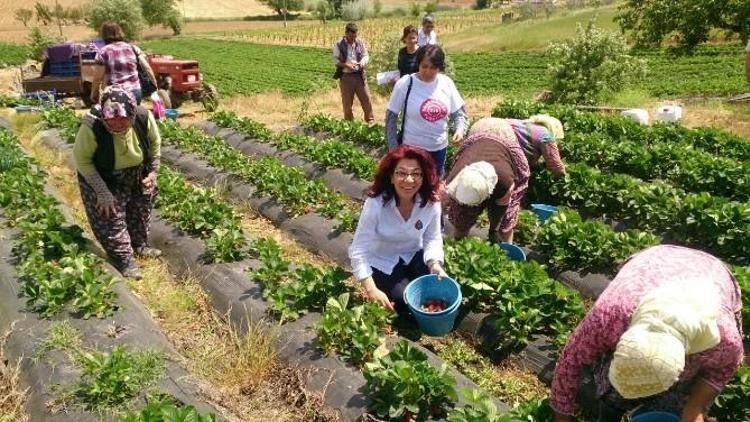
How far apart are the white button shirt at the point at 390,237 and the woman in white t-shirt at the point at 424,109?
1594 mm

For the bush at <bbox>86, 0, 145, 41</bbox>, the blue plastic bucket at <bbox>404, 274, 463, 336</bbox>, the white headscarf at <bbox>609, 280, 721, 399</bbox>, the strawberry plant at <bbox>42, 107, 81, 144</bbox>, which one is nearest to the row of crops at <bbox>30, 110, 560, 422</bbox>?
the blue plastic bucket at <bbox>404, 274, 463, 336</bbox>

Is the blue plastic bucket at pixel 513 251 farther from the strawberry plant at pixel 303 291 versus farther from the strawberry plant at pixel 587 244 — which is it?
the strawberry plant at pixel 303 291

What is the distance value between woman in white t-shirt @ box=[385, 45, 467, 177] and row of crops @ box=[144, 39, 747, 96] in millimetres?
13420

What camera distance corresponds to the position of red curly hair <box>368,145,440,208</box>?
13.1 feet

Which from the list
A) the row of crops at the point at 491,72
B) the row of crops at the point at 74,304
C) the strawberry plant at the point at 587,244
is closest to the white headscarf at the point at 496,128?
the strawberry plant at the point at 587,244

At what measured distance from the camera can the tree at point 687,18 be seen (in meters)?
20.1

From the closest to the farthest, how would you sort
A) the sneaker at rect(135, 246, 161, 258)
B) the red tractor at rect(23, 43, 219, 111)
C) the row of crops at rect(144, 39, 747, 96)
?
the sneaker at rect(135, 246, 161, 258) < the red tractor at rect(23, 43, 219, 111) < the row of crops at rect(144, 39, 747, 96)

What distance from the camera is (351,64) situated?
35.0ft

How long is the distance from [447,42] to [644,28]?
1768cm

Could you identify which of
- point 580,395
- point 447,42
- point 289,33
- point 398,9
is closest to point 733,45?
point 447,42

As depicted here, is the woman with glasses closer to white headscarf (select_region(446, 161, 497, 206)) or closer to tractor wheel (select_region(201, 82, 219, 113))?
white headscarf (select_region(446, 161, 497, 206))

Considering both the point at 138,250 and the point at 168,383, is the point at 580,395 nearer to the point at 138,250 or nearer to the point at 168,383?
the point at 168,383

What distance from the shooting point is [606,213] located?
669 cm

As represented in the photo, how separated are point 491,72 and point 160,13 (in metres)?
39.9
